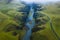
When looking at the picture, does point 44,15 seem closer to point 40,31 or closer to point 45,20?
point 45,20

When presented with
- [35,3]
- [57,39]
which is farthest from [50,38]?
[35,3]

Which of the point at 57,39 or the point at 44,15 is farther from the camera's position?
the point at 44,15

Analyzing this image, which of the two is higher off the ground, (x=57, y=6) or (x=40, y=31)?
(x=57, y=6)

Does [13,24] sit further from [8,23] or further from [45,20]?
[45,20]

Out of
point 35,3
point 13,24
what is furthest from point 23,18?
point 35,3

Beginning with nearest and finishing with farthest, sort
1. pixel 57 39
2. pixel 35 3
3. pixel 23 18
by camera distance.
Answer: pixel 57 39
pixel 23 18
pixel 35 3

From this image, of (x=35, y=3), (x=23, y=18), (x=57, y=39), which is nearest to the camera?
(x=57, y=39)

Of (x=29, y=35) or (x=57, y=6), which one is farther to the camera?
(x=57, y=6)

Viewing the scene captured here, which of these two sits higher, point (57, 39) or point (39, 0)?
point (39, 0)

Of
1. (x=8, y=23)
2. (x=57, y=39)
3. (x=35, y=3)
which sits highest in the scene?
(x=35, y=3)
